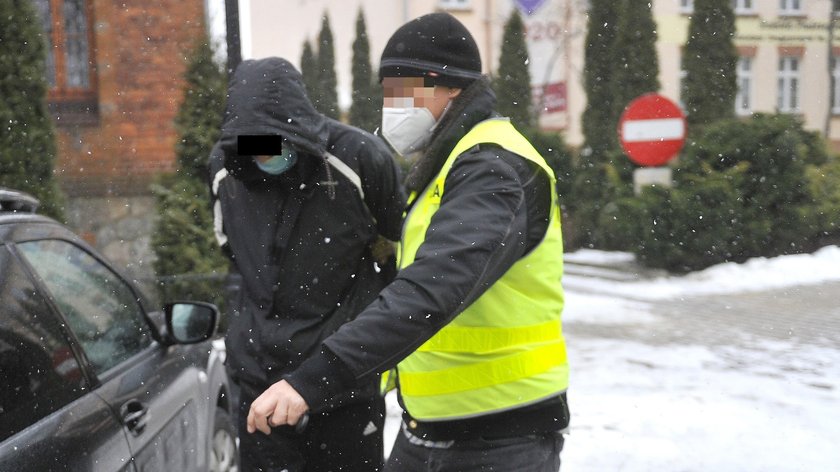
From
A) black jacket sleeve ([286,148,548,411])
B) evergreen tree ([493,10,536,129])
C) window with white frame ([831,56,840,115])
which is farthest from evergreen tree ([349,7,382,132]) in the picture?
black jacket sleeve ([286,148,548,411])

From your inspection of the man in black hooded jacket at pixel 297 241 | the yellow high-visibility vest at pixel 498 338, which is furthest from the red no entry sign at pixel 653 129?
the yellow high-visibility vest at pixel 498 338

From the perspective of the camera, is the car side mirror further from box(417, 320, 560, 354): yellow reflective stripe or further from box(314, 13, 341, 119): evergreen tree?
box(314, 13, 341, 119): evergreen tree

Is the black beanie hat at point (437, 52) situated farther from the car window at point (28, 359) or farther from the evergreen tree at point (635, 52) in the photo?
the evergreen tree at point (635, 52)

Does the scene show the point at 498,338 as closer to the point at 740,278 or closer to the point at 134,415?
the point at 134,415

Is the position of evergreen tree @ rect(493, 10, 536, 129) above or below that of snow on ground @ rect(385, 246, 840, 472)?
above

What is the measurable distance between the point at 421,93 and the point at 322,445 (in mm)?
1408

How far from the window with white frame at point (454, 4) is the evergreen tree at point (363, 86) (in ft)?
9.25

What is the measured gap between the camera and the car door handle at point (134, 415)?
2.58 metres

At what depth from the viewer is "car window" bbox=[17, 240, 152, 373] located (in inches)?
103

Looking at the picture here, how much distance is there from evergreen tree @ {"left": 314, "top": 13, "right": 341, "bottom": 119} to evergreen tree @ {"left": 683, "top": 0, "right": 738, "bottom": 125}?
1744 cm

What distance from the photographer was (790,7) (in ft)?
100

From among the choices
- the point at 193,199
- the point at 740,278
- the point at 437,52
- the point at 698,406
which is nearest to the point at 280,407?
the point at 437,52

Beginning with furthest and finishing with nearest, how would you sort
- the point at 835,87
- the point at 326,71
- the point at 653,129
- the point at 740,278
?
the point at 326,71
the point at 835,87
the point at 740,278
the point at 653,129

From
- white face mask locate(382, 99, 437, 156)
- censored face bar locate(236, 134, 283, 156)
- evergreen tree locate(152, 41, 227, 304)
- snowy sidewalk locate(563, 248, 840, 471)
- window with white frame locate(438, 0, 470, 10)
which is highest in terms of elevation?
window with white frame locate(438, 0, 470, 10)
